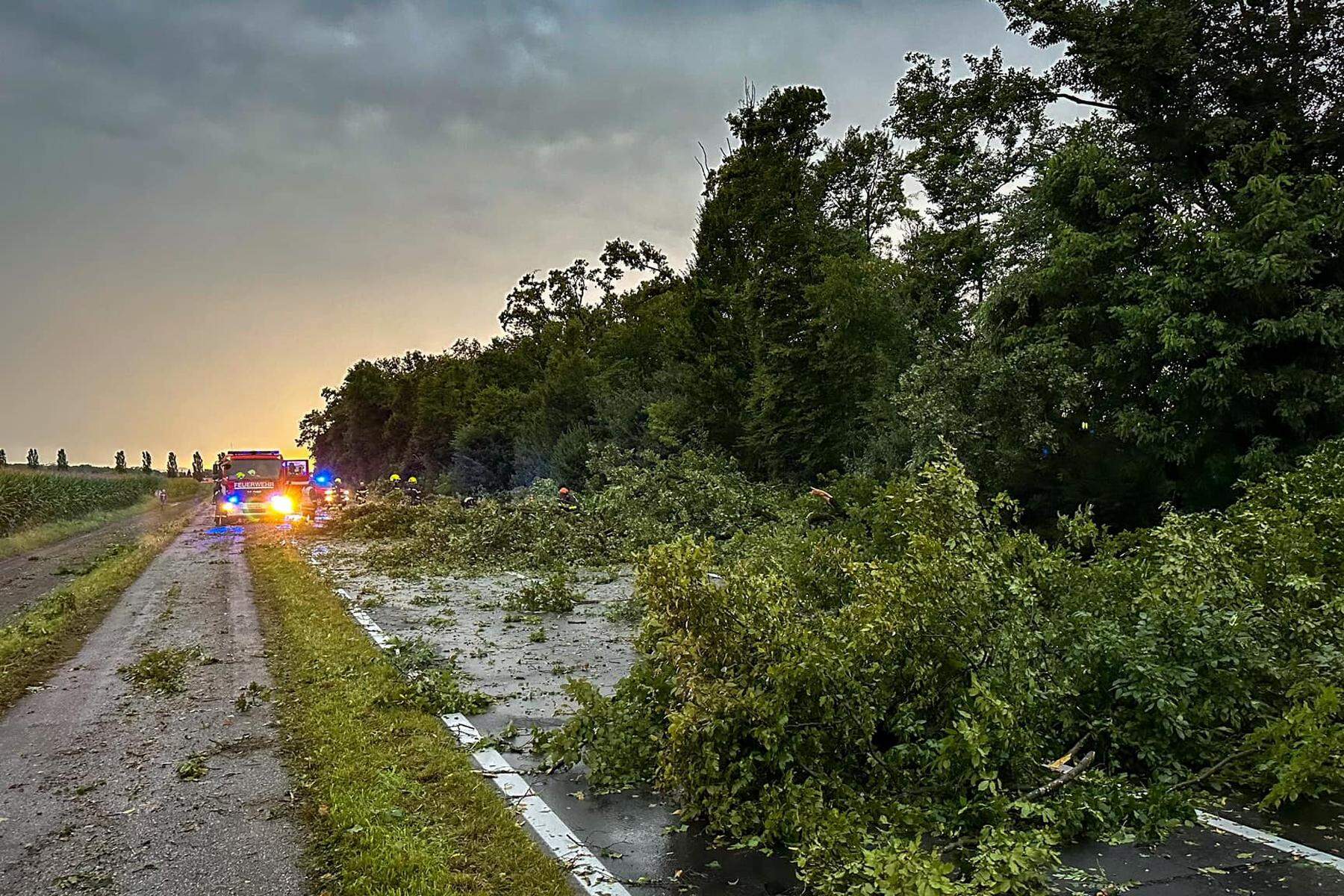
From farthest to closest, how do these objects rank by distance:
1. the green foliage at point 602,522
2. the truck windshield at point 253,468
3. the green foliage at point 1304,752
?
the truck windshield at point 253,468 < the green foliage at point 602,522 < the green foliage at point 1304,752

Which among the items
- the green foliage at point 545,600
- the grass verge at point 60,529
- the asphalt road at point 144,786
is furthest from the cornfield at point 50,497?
the green foliage at point 545,600

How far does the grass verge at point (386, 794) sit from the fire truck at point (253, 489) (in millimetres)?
24443

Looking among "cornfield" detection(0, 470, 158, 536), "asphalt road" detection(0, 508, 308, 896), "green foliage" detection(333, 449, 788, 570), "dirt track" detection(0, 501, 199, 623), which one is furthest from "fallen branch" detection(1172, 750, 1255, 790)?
"cornfield" detection(0, 470, 158, 536)

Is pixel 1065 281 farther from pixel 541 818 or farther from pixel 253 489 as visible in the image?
pixel 253 489

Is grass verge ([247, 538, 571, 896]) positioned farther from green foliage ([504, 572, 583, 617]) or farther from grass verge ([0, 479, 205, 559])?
grass verge ([0, 479, 205, 559])

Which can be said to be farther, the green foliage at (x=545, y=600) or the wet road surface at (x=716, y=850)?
the green foliage at (x=545, y=600)

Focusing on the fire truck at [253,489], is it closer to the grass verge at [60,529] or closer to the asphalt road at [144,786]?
the grass verge at [60,529]

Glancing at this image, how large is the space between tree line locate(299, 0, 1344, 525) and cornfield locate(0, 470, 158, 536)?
68.5 ft

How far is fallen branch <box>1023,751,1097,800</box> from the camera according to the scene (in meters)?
4.82

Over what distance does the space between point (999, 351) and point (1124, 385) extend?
250 cm

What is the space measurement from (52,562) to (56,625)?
39.4ft

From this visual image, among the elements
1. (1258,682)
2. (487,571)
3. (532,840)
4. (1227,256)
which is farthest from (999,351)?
(532,840)

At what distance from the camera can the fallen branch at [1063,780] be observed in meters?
4.82

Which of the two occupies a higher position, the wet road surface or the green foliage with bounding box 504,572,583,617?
the green foliage with bounding box 504,572,583,617
